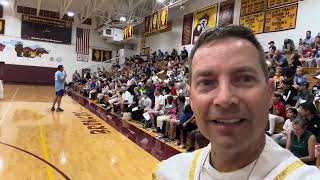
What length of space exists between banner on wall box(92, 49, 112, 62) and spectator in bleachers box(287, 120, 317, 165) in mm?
21688

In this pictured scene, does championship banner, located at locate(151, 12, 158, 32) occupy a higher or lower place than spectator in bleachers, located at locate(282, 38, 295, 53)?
higher

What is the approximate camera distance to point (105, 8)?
858 inches

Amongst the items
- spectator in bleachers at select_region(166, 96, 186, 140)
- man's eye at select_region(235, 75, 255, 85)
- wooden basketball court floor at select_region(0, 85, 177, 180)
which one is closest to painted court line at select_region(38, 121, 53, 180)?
wooden basketball court floor at select_region(0, 85, 177, 180)

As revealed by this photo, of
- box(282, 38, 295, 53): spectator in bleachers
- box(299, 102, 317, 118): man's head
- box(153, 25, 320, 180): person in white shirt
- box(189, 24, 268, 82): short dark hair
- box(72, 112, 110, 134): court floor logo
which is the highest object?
box(282, 38, 295, 53): spectator in bleachers

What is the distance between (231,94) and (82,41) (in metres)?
24.4

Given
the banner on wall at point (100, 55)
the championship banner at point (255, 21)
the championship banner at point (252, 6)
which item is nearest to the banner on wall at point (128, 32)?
the banner on wall at point (100, 55)

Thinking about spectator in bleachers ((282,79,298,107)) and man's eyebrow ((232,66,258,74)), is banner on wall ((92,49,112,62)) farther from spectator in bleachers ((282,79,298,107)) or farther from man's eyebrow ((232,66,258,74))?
man's eyebrow ((232,66,258,74))

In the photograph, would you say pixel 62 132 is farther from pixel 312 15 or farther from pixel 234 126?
pixel 312 15

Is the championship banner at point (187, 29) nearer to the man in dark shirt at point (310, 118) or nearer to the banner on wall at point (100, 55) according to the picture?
the banner on wall at point (100, 55)

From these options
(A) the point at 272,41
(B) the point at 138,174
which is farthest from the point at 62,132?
(A) the point at 272,41

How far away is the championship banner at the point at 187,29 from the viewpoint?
55.1ft

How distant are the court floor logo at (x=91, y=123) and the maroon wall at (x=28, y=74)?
14.1 metres

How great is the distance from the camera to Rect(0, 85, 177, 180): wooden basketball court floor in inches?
176

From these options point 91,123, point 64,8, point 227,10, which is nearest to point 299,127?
point 91,123
